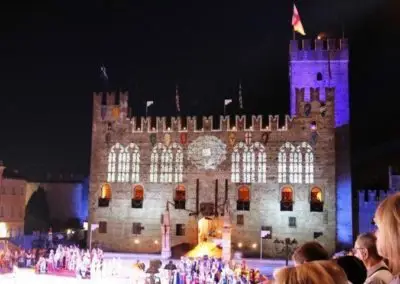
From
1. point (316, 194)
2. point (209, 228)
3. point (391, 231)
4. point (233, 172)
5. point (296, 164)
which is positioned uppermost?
point (296, 164)

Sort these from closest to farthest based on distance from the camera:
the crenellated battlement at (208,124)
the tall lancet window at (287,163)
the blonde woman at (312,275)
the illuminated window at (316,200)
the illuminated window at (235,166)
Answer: the blonde woman at (312,275)
the illuminated window at (316,200)
the tall lancet window at (287,163)
the crenellated battlement at (208,124)
the illuminated window at (235,166)

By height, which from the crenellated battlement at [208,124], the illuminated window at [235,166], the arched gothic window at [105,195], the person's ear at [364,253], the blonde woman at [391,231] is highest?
the crenellated battlement at [208,124]

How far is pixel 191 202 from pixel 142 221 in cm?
493

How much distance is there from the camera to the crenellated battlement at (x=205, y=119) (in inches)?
1764

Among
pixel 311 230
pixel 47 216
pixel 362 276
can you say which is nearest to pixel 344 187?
pixel 311 230

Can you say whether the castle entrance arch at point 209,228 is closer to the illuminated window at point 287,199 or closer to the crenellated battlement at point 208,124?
the illuminated window at point 287,199

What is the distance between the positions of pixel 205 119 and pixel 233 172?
549 centimetres

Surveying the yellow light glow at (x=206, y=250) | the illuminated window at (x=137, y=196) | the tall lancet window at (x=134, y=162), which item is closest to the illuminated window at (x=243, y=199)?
the yellow light glow at (x=206, y=250)

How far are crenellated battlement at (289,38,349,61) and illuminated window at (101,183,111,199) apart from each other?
21.1 metres

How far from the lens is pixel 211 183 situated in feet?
151

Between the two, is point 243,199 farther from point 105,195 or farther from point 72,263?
point 72,263

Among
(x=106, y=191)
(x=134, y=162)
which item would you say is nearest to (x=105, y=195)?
(x=106, y=191)

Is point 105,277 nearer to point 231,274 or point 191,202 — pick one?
point 231,274

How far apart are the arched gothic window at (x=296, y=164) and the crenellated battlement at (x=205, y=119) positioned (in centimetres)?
199
